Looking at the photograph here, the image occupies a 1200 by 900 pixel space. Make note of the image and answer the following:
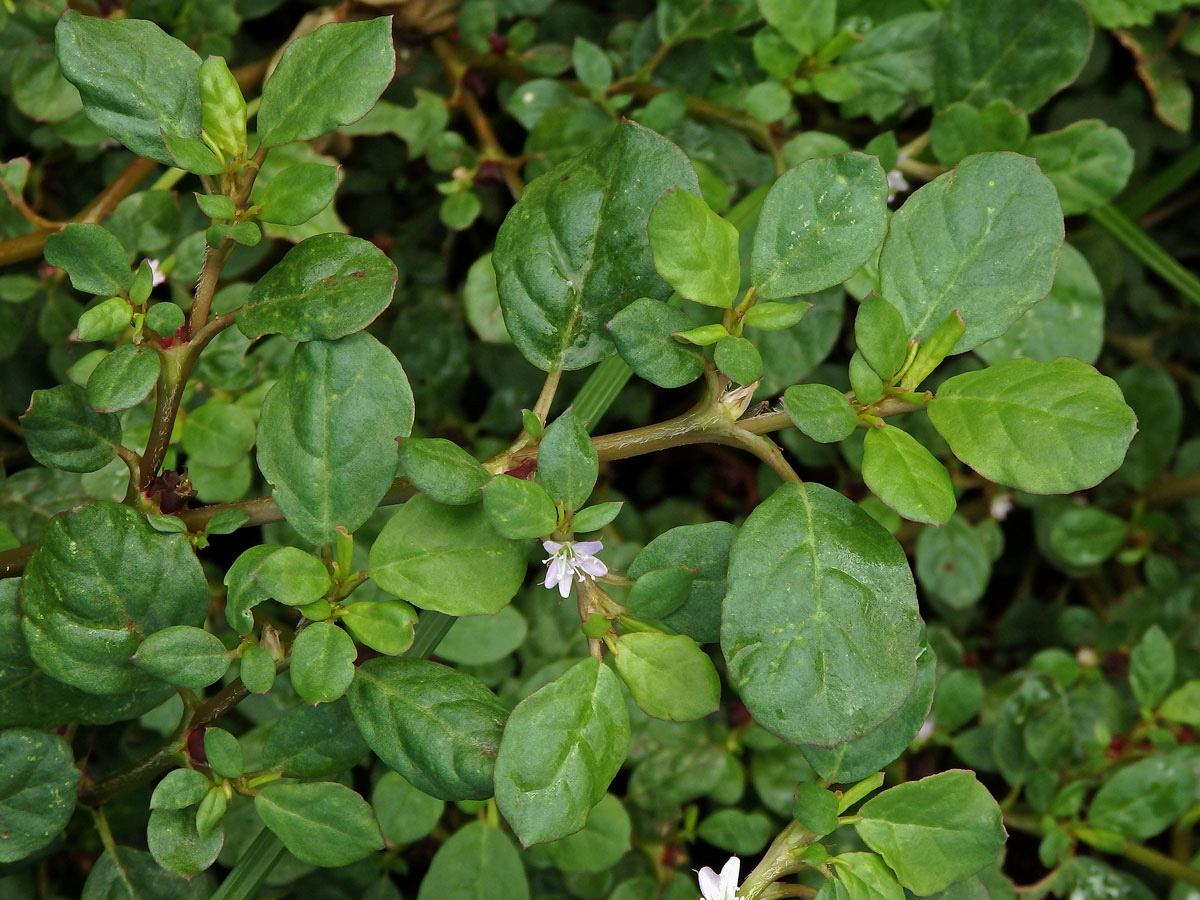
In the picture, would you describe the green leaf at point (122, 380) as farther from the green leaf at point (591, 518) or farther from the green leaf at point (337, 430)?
the green leaf at point (591, 518)

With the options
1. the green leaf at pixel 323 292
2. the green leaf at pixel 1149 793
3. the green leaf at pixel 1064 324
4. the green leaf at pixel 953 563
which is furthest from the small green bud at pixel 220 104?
the green leaf at pixel 1149 793

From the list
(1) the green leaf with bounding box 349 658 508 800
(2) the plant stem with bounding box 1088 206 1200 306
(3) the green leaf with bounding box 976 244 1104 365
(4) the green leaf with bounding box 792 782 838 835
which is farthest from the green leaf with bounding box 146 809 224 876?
(2) the plant stem with bounding box 1088 206 1200 306

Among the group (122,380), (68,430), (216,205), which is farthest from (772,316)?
(68,430)

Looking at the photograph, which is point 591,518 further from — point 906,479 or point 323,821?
point 323,821

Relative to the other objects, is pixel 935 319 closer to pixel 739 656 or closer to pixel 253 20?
pixel 739 656

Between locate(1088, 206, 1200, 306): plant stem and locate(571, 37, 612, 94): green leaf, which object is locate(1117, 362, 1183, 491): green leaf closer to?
locate(1088, 206, 1200, 306): plant stem

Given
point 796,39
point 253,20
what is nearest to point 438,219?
point 253,20

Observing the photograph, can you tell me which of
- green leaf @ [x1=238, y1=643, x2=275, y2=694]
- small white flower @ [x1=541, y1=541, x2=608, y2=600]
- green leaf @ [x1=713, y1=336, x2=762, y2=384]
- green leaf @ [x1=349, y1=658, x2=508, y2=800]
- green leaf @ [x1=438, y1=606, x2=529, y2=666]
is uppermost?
green leaf @ [x1=713, y1=336, x2=762, y2=384]
